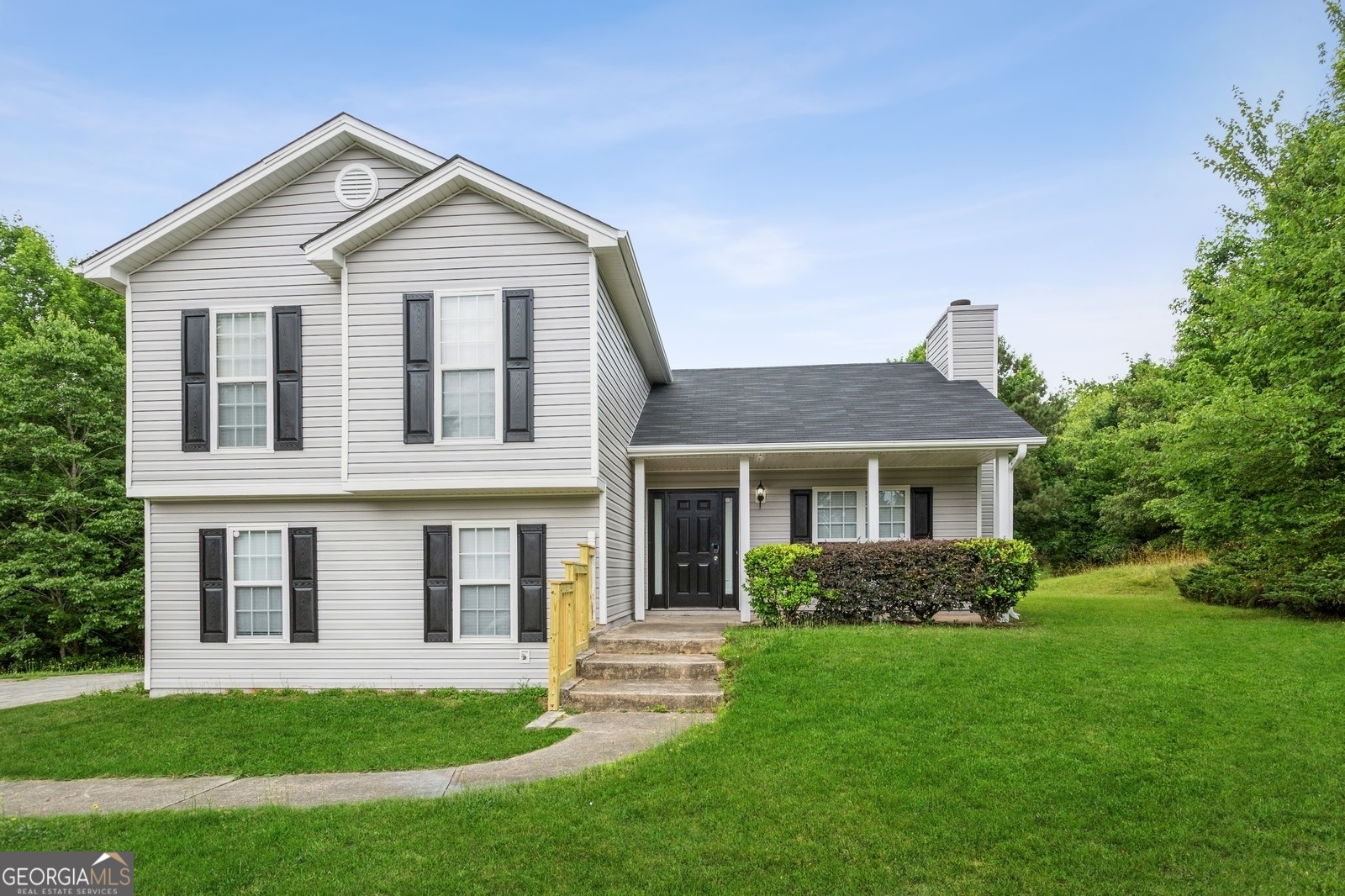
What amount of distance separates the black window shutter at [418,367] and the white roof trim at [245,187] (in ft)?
6.03

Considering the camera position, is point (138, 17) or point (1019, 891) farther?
point (138, 17)

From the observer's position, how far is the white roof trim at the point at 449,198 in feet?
28.5

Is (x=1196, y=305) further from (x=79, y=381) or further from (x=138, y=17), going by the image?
(x=79, y=381)

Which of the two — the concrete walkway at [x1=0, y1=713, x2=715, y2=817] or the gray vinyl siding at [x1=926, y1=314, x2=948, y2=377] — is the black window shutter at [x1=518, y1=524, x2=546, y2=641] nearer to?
the concrete walkway at [x1=0, y1=713, x2=715, y2=817]

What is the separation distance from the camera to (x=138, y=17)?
13.6 meters

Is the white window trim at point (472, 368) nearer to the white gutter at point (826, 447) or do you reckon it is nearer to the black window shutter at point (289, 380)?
the black window shutter at point (289, 380)

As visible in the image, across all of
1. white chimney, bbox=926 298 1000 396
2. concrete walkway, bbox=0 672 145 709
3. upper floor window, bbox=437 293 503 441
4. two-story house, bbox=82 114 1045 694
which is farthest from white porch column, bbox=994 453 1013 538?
concrete walkway, bbox=0 672 145 709

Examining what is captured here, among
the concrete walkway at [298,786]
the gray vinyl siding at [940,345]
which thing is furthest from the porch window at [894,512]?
the concrete walkway at [298,786]

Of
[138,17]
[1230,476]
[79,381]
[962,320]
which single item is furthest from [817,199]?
[79,381]

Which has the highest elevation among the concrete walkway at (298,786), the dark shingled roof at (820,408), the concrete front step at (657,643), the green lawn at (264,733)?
the dark shingled roof at (820,408)

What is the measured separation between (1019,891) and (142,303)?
11.1 meters

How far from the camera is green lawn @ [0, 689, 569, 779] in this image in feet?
20.2

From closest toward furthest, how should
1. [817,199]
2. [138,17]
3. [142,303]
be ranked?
[142,303] → [138,17] → [817,199]

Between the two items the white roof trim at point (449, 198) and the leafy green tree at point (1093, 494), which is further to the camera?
the leafy green tree at point (1093, 494)
